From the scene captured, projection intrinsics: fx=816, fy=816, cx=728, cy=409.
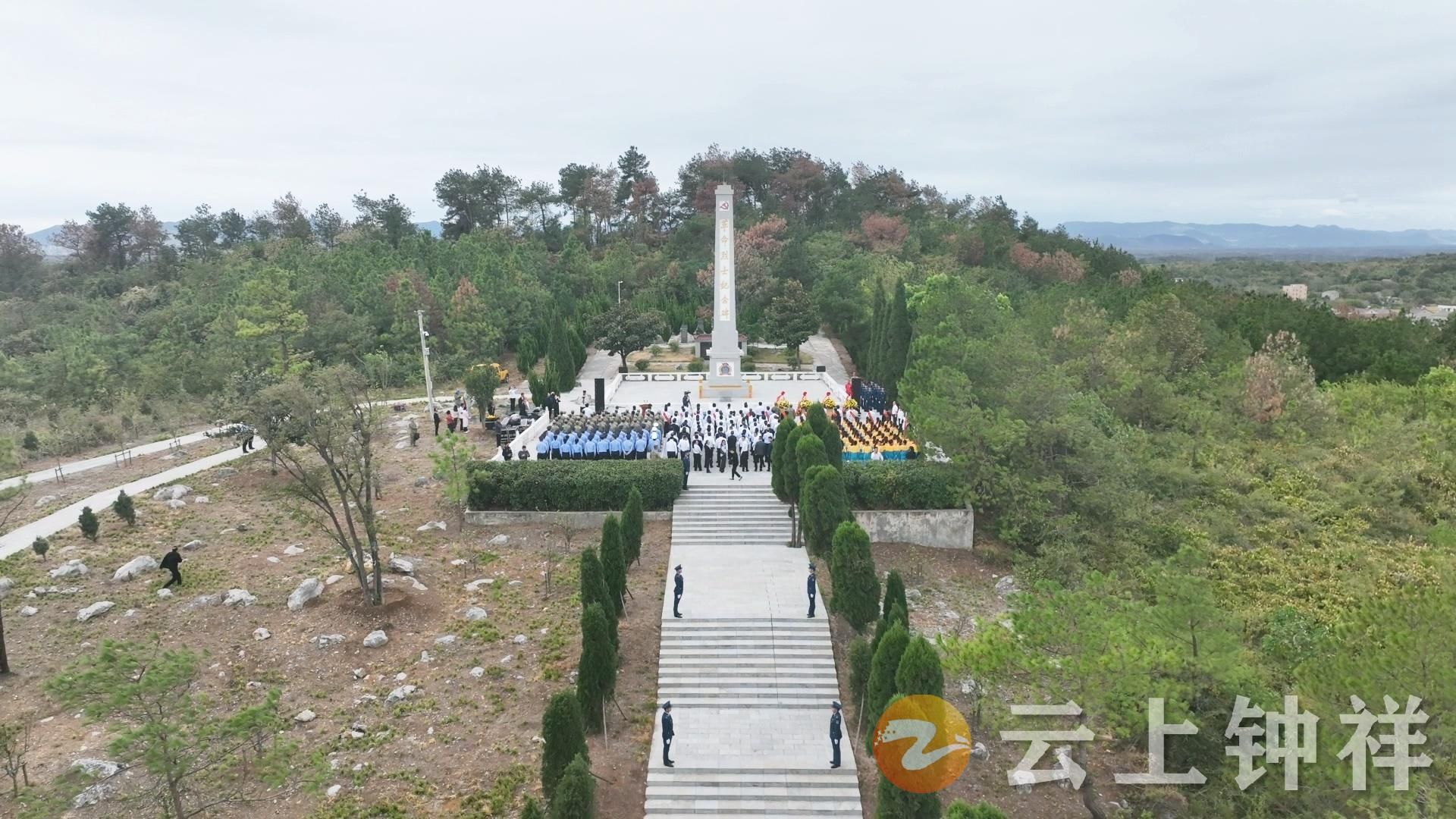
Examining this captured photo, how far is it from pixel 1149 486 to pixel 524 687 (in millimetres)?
15190

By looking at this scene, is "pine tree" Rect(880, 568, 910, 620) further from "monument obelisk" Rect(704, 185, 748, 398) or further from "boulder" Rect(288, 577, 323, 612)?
"monument obelisk" Rect(704, 185, 748, 398)

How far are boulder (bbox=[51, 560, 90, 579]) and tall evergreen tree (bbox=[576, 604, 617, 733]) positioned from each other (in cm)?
1080

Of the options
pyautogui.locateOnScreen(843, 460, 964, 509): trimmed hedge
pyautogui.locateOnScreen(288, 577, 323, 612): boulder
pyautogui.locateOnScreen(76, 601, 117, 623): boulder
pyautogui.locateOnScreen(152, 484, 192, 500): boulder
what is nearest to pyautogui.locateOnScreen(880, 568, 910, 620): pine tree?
pyautogui.locateOnScreen(843, 460, 964, 509): trimmed hedge

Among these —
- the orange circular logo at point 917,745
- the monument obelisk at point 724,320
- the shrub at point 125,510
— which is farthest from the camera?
the monument obelisk at point 724,320

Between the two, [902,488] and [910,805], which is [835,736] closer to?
[910,805]

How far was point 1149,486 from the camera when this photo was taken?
19.6m

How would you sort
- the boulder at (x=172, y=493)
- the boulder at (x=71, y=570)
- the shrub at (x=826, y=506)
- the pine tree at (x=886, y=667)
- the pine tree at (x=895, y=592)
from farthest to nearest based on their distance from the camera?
the boulder at (x=172, y=493), the shrub at (x=826, y=506), the boulder at (x=71, y=570), the pine tree at (x=895, y=592), the pine tree at (x=886, y=667)

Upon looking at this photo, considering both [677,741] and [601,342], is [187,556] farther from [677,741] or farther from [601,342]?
[601,342]

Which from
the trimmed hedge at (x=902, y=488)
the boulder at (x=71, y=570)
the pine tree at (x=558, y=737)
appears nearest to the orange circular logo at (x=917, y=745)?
the pine tree at (x=558, y=737)

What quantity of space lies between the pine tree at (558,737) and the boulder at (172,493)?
49.5ft

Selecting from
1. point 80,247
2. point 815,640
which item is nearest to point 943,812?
point 815,640

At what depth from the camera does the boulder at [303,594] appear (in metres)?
14.8

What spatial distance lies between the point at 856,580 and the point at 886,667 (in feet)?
10.3

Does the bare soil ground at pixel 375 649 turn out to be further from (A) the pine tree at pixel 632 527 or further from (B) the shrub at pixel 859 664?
(B) the shrub at pixel 859 664
